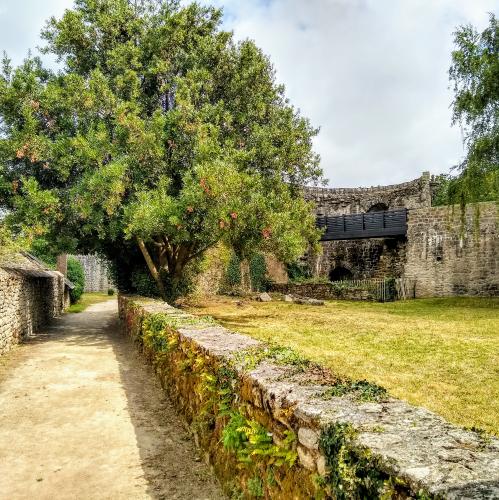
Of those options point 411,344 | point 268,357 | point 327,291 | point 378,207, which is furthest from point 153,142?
point 378,207

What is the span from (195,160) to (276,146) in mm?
3674

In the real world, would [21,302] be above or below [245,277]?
below

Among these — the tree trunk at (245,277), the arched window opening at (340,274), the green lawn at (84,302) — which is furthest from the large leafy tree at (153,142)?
the arched window opening at (340,274)

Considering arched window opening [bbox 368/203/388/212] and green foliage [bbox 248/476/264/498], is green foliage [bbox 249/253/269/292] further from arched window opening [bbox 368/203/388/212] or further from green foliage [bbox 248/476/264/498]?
green foliage [bbox 248/476/264/498]

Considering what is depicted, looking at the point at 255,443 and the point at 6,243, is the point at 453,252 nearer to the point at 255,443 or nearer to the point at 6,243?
the point at 6,243

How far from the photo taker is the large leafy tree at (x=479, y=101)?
1583 centimetres

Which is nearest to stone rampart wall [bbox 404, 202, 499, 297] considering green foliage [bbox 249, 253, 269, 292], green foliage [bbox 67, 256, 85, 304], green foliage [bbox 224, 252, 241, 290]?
green foliage [bbox 249, 253, 269, 292]

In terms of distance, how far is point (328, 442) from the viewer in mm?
2523

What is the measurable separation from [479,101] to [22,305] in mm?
17005

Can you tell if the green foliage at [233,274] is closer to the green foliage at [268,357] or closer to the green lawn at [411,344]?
the green lawn at [411,344]

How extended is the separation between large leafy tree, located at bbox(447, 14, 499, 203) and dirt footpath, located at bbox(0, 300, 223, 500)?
13593 mm

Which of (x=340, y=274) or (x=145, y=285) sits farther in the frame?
(x=340, y=274)

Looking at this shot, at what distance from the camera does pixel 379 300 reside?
24547 mm

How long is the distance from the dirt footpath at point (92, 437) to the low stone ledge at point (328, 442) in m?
0.50
